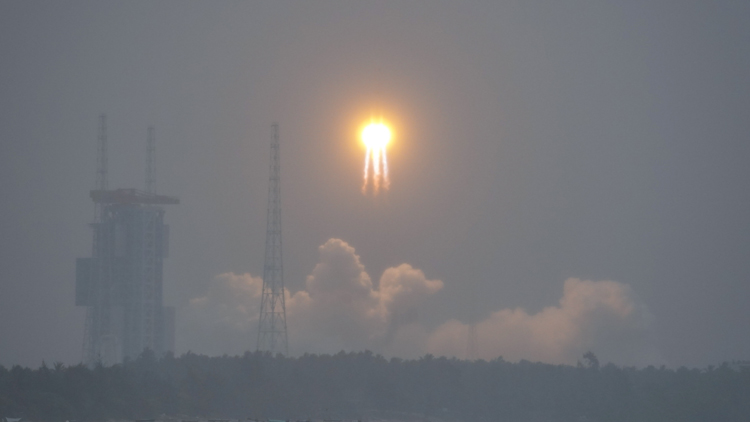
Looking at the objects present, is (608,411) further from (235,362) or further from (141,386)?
(141,386)

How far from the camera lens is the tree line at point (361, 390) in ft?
326

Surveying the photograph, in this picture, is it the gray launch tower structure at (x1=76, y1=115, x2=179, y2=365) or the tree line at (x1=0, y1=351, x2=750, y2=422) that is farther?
the gray launch tower structure at (x1=76, y1=115, x2=179, y2=365)

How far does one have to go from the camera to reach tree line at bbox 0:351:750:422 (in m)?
99.5

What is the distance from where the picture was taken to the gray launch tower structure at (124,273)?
7407 inches

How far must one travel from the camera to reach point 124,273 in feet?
623

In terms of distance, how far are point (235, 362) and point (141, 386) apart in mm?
25602

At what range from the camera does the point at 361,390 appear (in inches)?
5017

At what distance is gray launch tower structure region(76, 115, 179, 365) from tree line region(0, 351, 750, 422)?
57.1 m

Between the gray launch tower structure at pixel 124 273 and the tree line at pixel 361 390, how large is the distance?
57131 mm

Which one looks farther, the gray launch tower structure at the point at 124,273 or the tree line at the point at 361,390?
the gray launch tower structure at the point at 124,273

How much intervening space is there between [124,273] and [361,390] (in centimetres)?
7819

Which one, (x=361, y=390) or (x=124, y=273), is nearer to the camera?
(x=361, y=390)

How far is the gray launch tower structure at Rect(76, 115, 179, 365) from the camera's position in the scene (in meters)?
188

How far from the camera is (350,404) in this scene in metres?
123
